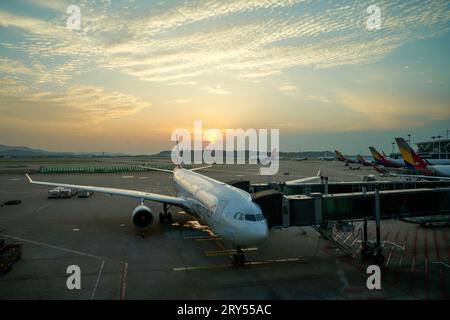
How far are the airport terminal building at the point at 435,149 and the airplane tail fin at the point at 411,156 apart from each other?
5927 centimetres

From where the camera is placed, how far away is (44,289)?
1686cm

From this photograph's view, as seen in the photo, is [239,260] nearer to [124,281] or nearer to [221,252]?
[221,252]

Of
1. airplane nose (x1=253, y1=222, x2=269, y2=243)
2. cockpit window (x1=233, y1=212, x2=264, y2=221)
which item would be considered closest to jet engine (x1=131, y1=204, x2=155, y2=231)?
cockpit window (x1=233, y1=212, x2=264, y2=221)

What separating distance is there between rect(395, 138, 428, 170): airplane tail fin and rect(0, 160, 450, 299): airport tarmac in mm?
20452

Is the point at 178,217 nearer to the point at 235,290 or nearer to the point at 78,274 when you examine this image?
the point at 78,274

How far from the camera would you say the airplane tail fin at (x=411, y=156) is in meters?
50.2

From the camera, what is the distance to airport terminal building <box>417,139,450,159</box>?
342ft

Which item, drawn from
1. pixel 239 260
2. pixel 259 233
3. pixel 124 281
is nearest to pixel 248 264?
pixel 239 260

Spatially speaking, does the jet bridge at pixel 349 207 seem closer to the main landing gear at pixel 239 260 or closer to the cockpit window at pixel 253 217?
the cockpit window at pixel 253 217

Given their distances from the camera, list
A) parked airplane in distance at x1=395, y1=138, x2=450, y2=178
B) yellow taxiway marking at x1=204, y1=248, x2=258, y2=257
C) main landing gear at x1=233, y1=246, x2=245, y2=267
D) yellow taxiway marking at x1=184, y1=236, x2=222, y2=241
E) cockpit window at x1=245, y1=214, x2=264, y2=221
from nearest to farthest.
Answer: cockpit window at x1=245, y1=214, x2=264, y2=221 < main landing gear at x1=233, y1=246, x2=245, y2=267 < yellow taxiway marking at x1=204, y1=248, x2=258, y2=257 < yellow taxiway marking at x1=184, y1=236, x2=222, y2=241 < parked airplane in distance at x1=395, y1=138, x2=450, y2=178

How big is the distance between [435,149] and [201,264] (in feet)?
418

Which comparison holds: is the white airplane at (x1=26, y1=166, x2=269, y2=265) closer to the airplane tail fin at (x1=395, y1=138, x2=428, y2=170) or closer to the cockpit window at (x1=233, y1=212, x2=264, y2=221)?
the cockpit window at (x1=233, y1=212, x2=264, y2=221)

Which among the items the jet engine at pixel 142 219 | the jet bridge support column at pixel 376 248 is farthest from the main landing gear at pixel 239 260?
the jet engine at pixel 142 219

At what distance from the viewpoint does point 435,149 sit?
122 m
